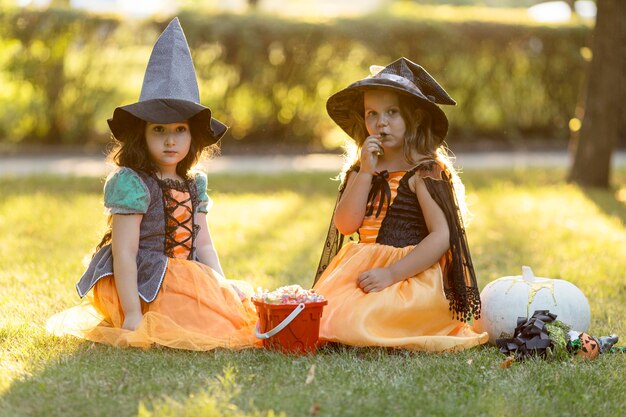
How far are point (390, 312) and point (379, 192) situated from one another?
2.08ft

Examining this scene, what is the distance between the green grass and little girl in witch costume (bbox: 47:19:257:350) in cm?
15

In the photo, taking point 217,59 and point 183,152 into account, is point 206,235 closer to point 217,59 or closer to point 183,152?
point 183,152

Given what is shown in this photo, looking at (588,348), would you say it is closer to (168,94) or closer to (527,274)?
(527,274)

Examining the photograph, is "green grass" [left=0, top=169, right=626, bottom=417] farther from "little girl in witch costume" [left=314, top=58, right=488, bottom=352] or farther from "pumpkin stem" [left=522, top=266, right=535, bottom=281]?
"pumpkin stem" [left=522, top=266, right=535, bottom=281]

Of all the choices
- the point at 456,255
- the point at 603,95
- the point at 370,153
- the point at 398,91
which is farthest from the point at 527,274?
the point at 603,95

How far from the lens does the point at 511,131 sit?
1462 cm

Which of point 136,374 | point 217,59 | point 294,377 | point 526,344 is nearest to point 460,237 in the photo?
point 526,344

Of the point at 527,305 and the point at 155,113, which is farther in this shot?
the point at 527,305

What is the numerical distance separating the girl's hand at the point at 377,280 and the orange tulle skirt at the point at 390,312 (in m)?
0.03

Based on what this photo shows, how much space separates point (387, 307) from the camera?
4.46 m

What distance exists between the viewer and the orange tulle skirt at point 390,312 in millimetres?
4418

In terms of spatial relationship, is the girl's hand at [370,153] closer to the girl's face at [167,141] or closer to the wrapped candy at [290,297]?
the wrapped candy at [290,297]

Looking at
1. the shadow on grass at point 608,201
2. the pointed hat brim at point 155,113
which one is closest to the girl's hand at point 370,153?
the pointed hat brim at point 155,113

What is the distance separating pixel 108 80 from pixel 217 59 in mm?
1566
